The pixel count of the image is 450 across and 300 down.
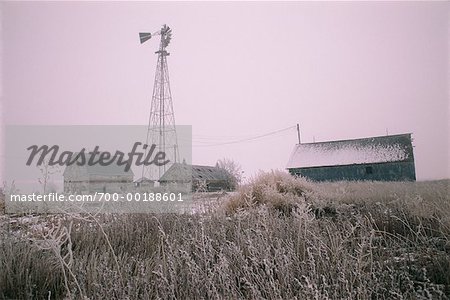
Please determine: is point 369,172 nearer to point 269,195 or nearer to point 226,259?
point 269,195

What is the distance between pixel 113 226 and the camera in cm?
416

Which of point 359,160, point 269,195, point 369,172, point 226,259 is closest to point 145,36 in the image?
point 269,195

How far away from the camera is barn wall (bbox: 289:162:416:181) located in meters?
26.3

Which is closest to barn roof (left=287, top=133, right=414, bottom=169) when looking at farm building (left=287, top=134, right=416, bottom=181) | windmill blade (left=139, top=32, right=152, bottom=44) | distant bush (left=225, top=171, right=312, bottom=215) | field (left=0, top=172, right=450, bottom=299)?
farm building (left=287, top=134, right=416, bottom=181)

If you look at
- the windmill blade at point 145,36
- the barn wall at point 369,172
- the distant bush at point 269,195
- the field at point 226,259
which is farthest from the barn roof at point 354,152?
the field at point 226,259

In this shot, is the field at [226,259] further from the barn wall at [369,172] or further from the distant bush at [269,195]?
the barn wall at [369,172]

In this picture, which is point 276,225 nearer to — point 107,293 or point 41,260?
point 107,293

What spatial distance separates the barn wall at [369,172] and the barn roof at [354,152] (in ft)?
1.27

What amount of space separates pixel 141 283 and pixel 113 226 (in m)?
1.86

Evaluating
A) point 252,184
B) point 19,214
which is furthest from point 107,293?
point 252,184

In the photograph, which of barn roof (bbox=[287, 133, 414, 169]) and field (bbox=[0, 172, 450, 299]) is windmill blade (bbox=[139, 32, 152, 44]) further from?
barn roof (bbox=[287, 133, 414, 169])

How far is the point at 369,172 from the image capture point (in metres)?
27.2

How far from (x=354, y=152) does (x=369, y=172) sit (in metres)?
2.48

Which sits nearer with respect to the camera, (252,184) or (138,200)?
(138,200)
